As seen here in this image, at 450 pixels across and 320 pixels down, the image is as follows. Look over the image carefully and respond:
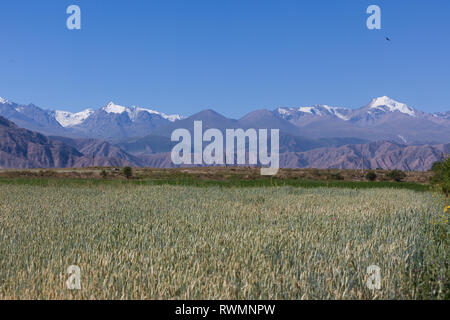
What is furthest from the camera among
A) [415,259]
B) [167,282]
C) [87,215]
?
[87,215]

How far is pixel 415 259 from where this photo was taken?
21.7 feet

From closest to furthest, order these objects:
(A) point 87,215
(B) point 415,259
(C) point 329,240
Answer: (B) point 415,259
(C) point 329,240
(A) point 87,215

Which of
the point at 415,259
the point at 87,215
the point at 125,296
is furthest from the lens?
the point at 87,215

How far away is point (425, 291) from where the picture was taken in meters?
5.25
